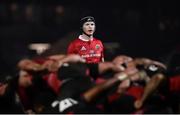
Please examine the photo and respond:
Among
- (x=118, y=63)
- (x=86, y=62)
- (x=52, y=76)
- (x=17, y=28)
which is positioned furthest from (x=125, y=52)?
(x=17, y=28)

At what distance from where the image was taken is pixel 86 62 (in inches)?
112

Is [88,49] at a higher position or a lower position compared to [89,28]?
lower

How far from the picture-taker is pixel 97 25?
2.82 meters

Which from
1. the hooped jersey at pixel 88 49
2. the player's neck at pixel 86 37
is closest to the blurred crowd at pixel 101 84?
the hooped jersey at pixel 88 49

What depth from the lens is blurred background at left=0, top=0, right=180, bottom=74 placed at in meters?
2.79

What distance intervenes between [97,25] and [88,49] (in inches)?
7.0

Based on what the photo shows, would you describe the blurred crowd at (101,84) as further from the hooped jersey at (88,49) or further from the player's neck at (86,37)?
the player's neck at (86,37)

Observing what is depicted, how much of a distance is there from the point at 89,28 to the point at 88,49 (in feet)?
0.48

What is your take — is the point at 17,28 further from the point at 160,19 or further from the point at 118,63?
the point at 160,19

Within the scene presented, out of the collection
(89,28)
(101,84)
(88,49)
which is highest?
(89,28)

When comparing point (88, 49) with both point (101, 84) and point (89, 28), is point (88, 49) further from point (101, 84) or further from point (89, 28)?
point (101, 84)

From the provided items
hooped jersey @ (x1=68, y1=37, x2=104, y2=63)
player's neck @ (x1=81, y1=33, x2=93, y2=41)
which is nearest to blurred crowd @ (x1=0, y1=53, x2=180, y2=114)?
hooped jersey @ (x1=68, y1=37, x2=104, y2=63)

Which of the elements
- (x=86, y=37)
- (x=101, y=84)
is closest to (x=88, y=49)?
(x=86, y=37)

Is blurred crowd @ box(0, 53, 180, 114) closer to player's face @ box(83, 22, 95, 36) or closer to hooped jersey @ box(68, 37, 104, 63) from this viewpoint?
hooped jersey @ box(68, 37, 104, 63)
